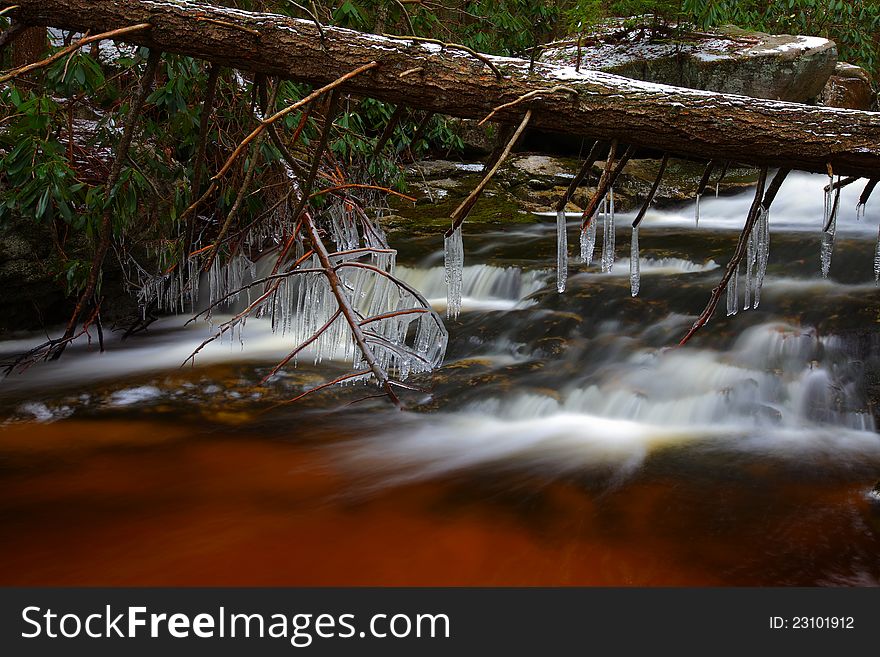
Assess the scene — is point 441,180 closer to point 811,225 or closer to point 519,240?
point 519,240

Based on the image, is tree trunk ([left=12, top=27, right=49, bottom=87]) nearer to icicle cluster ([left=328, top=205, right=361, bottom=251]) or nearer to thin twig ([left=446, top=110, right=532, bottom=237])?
icicle cluster ([left=328, top=205, right=361, bottom=251])

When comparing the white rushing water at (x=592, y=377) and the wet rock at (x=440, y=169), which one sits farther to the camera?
the wet rock at (x=440, y=169)

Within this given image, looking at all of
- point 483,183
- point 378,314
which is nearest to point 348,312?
point 378,314

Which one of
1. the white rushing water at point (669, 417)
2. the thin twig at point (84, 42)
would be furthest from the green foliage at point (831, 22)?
the thin twig at point (84, 42)

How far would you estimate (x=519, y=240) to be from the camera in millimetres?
7242

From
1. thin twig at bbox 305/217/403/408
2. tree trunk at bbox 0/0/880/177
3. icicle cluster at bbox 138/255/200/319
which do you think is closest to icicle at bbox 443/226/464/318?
thin twig at bbox 305/217/403/408

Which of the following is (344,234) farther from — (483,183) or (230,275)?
(483,183)

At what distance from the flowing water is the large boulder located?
14.2 ft

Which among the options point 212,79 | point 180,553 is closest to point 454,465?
point 180,553

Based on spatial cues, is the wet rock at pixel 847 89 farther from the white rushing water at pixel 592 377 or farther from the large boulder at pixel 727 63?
the white rushing water at pixel 592 377

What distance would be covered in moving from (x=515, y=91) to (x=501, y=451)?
1772mm

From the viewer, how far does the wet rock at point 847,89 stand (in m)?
11.1

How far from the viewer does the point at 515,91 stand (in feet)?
8.81

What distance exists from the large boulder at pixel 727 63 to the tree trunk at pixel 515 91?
724 cm
